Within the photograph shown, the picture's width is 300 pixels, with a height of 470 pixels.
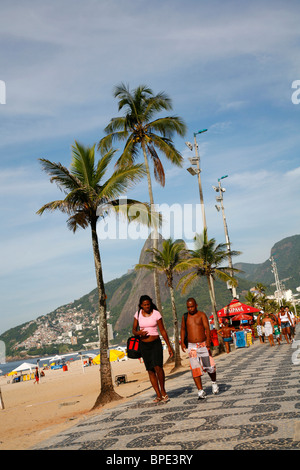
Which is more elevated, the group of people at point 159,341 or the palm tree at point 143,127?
the palm tree at point 143,127

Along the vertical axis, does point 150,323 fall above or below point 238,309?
above

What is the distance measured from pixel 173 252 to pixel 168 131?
6.01m

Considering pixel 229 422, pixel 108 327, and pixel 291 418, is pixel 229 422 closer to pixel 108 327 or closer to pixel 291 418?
pixel 291 418

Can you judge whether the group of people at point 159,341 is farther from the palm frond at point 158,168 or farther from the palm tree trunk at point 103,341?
the palm frond at point 158,168

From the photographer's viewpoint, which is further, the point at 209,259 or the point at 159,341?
the point at 209,259

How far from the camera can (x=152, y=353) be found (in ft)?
20.8

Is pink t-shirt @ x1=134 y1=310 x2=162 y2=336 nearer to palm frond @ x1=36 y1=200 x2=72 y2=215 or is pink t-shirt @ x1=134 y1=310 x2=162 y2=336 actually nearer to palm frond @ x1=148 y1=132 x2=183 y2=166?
palm frond @ x1=36 y1=200 x2=72 y2=215

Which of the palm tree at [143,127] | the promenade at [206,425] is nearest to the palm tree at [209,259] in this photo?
the palm tree at [143,127]

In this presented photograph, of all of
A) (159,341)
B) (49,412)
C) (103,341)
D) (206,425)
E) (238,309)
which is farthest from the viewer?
(238,309)

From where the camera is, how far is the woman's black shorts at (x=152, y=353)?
20.7 feet

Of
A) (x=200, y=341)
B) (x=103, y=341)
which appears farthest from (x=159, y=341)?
(x=103, y=341)

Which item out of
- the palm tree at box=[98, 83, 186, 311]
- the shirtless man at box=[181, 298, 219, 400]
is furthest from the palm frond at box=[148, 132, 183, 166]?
the shirtless man at box=[181, 298, 219, 400]

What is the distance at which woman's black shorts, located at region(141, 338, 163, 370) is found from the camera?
6.30m

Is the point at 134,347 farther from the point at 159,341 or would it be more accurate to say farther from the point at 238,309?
the point at 238,309
